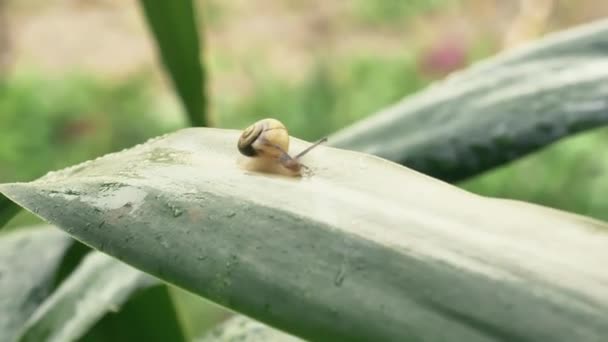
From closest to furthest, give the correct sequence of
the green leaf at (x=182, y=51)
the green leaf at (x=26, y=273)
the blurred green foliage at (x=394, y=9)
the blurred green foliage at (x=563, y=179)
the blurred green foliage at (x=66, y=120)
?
1. the green leaf at (x=26, y=273)
2. the green leaf at (x=182, y=51)
3. the blurred green foliage at (x=563, y=179)
4. the blurred green foliage at (x=66, y=120)
5. the blurred green foliage at (x=394, y=9)

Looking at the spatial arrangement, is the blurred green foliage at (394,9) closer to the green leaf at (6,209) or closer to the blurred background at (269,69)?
the blurred background at (269,69)

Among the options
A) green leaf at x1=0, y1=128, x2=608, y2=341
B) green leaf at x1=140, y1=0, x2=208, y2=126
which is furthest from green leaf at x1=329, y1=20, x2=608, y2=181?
green leaf at x1=0, y1=128, x2=608, y2=341

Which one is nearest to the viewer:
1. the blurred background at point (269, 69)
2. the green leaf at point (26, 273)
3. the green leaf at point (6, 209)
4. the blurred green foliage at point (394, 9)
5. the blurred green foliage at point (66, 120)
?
the green leaf at point (6, 209)

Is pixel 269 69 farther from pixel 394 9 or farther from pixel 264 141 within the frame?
pixel 264 141

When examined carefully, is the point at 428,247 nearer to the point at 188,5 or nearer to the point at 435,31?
the point at 188,5

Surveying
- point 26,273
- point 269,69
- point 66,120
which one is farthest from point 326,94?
point 26,273

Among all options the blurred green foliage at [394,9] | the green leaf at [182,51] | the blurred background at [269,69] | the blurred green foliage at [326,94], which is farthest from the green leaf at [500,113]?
the blurred green foliage at [394,9]
